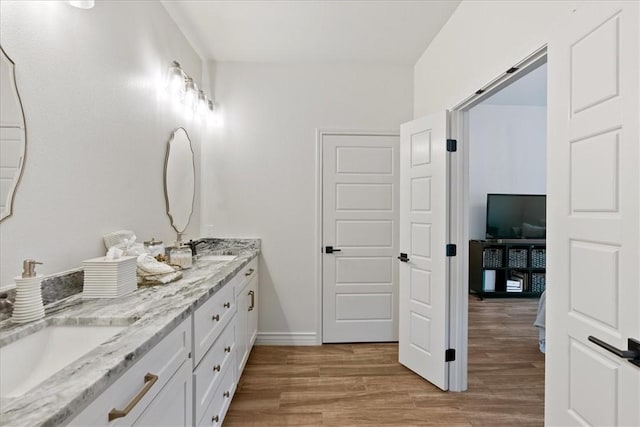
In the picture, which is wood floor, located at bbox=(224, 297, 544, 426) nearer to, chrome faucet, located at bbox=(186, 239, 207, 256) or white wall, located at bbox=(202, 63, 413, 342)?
white wall, located at bbox=(202, 63, 413, 342)

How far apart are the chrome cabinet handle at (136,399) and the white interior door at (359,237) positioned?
2270 millimetres

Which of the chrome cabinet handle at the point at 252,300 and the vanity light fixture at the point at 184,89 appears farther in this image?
the chrome cabinet handle at the point at 252,300

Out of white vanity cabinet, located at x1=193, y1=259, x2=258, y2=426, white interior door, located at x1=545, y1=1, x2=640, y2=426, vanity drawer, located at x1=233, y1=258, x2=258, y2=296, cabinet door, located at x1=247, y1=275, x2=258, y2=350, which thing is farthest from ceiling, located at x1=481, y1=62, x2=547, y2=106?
white vanity cabinet, located at x1=193, y1=259, x2=258, y2=426

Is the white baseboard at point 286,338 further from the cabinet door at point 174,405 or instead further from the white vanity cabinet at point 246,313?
the cabinet door at point 174,405

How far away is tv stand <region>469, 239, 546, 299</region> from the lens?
4668 millimetres

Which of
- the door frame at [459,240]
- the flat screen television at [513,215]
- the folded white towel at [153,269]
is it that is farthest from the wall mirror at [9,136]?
the flat screen television at [513,215]

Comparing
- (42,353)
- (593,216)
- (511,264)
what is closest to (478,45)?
(593,216)

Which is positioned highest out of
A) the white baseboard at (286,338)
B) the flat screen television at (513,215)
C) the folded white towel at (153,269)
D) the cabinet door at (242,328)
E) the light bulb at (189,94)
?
the light bulb at (189,94)

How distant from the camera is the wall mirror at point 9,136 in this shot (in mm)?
1084

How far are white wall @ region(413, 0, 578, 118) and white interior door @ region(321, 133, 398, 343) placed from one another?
0.68m

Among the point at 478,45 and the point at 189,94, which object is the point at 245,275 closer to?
the point at 189,94

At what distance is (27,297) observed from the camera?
3.52 ft

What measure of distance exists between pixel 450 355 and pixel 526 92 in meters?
3.93

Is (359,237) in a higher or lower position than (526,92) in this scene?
lower
